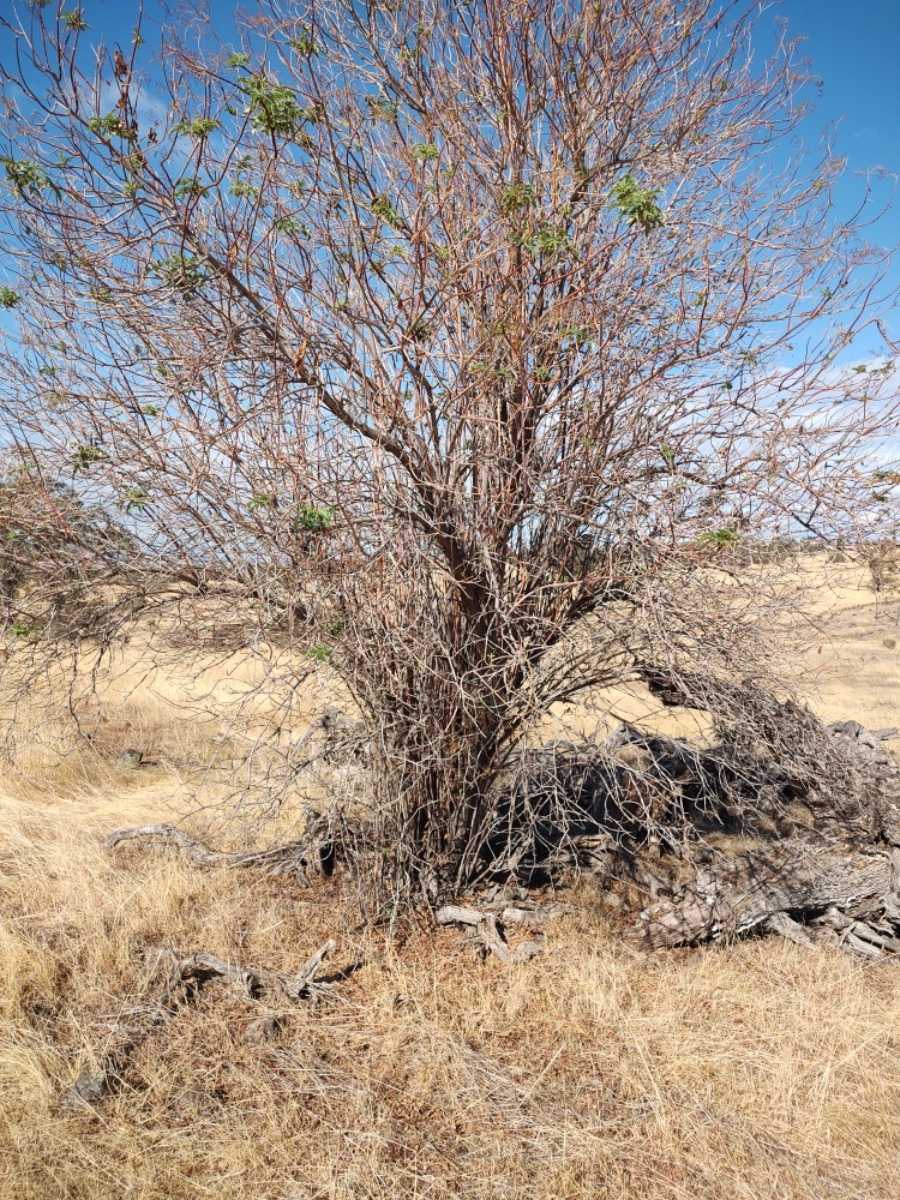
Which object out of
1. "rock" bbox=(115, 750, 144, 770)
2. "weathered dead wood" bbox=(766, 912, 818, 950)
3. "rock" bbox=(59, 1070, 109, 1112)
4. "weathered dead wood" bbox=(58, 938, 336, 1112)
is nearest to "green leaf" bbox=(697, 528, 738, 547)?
Answer: "weathered dead wood" bbox=(766, 912, 818, 950)

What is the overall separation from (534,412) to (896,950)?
3895mm

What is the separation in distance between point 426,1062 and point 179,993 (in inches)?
50.7

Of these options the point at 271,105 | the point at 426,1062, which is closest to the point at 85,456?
the point at 271,105

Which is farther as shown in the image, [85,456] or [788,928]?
[788,928]

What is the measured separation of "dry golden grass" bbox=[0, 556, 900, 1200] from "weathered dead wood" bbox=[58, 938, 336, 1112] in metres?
0.06

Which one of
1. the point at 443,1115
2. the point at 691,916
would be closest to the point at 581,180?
the point at 691,916

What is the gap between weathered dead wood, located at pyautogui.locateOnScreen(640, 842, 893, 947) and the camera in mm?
4750

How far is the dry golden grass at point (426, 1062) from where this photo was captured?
286 cm

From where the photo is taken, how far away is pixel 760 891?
4.95 m

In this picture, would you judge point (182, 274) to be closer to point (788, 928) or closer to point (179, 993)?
point (179, 993)

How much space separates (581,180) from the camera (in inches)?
169

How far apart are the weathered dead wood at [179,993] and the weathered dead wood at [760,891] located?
206 centimetres

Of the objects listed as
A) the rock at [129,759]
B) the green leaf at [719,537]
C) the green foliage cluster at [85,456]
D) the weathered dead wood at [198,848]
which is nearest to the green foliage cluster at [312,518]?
the green foliage cluster at [85,456]

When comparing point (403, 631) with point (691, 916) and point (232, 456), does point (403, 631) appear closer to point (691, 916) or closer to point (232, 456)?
point (232, 456)
